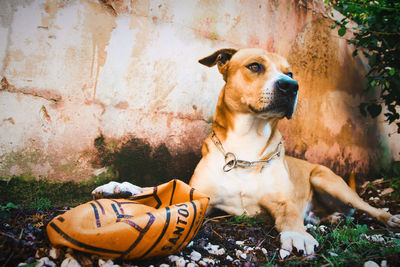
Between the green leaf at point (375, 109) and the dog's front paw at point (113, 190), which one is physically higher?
the green leaf at point (375, 109)

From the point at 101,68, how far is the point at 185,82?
0.88 meters

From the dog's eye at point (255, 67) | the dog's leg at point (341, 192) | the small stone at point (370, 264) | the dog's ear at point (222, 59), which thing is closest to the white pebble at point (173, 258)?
the small stone at point (370, 264)

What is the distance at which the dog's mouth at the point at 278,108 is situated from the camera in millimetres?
2078

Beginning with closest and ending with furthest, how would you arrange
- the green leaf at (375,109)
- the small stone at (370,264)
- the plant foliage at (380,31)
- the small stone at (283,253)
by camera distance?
the small stone at (370,264)
the small stone at (283,253)
the plant foliage at (380,31)
the green leaf at (375,109)

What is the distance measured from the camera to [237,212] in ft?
7.32

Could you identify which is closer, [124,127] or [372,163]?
[124,127]

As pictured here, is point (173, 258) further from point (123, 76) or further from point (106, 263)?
point (123, 76)

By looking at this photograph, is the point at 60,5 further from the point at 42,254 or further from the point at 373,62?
the point at 373,62

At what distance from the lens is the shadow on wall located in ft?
7.82

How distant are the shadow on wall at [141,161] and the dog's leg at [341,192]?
4.65ft

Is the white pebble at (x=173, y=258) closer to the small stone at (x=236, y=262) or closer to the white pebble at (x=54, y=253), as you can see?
the small stone at (x=236, y=262)

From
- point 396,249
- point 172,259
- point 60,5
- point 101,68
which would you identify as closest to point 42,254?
point 172,259

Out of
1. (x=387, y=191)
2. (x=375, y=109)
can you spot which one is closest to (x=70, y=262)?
(x=387, y=191)

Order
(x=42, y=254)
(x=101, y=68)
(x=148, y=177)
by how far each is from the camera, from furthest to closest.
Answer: (x=148, y=177) → (x=101, y=68) → (x=42, y=254)
